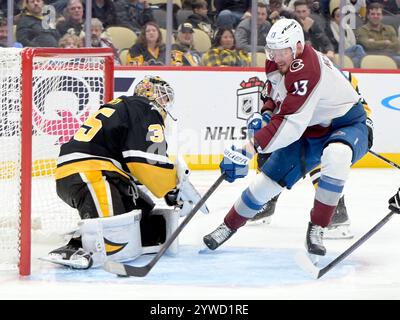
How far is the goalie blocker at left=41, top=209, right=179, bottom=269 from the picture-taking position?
373 centimetres

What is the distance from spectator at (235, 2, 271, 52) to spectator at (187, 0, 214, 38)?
20 cm

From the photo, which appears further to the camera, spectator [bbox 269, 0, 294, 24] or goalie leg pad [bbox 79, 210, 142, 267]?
spectator [bbox 269, 0, 294, 24]

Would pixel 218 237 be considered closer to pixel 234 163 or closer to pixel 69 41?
pixel 234 163

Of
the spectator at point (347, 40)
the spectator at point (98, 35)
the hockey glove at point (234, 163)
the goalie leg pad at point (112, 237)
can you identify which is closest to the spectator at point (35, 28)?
the spectator at point (98, 35)

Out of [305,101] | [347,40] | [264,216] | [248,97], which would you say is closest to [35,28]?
[248,97]

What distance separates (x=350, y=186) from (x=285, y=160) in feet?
7.71

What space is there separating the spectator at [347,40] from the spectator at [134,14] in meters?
1.32

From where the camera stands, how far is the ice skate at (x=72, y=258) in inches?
146

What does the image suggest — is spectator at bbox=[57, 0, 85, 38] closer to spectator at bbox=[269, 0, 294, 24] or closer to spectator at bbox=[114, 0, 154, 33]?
spectator at bbox=[114, 0, 154, 33]

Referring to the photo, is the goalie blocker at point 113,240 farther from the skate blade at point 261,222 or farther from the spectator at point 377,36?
the spectator at point 377,36

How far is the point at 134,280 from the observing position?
3.59 meters

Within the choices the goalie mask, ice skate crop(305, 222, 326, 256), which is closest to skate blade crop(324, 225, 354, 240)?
ice skate crop(305, 222, 326, 256)

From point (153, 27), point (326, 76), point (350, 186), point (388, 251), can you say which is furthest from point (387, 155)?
point (326, 76)

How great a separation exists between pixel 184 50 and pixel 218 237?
3.13 meters
